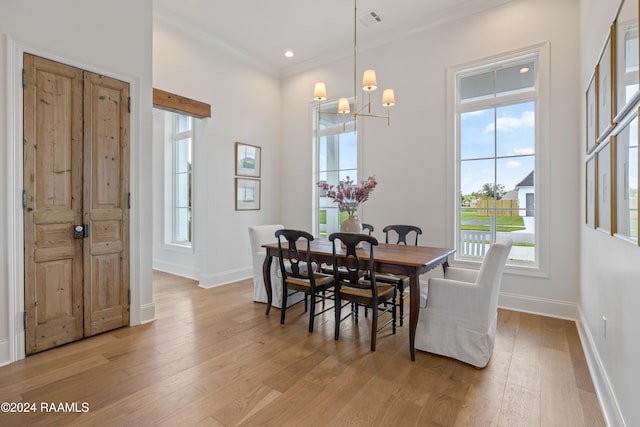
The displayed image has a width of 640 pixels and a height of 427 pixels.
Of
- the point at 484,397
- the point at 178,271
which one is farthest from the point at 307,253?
the point at 178,271

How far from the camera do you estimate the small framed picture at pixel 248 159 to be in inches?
203

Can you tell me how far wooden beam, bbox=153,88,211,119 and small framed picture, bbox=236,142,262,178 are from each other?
74cm

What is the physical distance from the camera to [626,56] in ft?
5.20

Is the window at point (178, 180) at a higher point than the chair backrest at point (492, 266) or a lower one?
higher

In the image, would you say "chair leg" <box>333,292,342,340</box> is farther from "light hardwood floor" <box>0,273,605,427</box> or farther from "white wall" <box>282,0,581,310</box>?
"white wall" <box>282,0,581,310</box>

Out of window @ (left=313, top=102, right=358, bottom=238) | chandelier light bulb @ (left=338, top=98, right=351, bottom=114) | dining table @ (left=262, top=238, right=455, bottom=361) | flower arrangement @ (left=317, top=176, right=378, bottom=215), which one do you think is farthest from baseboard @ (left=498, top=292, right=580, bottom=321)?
chandelier light bulb @ (left=338, top=98, right=351, bottom=114)

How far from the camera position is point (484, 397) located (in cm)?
203

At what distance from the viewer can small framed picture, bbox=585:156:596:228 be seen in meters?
2.43

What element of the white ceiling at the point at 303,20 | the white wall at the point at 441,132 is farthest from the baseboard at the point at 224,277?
the white ceiling at the point at 303,20

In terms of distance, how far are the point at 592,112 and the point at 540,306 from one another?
2.14m

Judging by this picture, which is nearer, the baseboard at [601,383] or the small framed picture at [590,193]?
the baseboard at [601,383]

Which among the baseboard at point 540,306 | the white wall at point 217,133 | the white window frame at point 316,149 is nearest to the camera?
the baseboard at point 540,306

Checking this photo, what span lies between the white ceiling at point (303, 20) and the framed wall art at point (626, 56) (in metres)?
2.58

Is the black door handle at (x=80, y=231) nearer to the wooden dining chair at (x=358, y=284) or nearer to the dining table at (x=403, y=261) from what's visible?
the dining table at (x=403, y=261)
